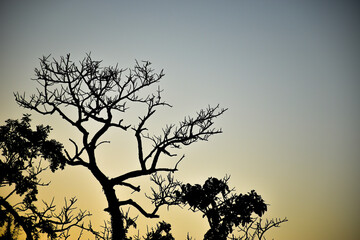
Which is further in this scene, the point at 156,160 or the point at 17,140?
the point at 17,140

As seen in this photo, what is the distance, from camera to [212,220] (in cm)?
1452

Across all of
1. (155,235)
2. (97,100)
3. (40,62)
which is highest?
(40,62)

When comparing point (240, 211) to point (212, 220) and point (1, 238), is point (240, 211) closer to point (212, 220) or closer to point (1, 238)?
point (212, 220)

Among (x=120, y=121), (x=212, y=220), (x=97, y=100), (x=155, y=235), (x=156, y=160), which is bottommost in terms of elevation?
(x=155, y=235)

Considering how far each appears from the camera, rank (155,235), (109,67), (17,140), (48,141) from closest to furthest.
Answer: (155,235)
(109,67)
(48,141)
(17,140)

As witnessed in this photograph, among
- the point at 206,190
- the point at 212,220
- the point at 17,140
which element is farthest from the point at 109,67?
the point at 212,220

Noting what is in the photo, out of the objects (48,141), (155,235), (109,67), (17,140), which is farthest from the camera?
(17,140)

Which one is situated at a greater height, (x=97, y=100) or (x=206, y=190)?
(x=97, y=100)

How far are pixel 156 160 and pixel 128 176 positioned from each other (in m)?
1.37

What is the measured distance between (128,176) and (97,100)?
11.4 ft

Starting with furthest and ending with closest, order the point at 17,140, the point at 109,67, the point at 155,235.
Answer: the point at 17,140
the point at 109,67
the point at 155,235

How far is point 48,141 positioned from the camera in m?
13.7

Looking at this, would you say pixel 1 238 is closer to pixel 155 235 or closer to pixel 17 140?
pixel 17 140

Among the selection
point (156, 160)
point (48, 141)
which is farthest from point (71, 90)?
point (156, 160)
